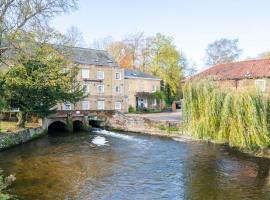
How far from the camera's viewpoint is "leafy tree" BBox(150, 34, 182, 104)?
186ft

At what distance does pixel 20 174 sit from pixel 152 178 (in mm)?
7474

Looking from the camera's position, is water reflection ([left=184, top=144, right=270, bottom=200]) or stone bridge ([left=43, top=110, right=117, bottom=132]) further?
stone bridge ([left=43, top=110, right=117, bottom=132])

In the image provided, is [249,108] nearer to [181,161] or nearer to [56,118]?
[181,161]

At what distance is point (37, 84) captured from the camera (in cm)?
2838

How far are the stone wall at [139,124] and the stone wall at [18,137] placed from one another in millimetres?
9522

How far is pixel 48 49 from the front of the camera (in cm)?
2434

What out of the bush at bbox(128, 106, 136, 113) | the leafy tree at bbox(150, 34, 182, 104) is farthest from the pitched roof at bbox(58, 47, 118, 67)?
the leafy tree at bbox(150, 34, 182, 104)

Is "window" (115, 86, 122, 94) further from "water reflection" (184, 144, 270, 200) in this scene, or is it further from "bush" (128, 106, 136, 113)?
"water reflection" (184, 144, 270, 200)

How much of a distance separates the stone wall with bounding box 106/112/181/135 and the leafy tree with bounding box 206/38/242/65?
40013 millimetres

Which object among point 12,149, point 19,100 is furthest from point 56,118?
point 12,149

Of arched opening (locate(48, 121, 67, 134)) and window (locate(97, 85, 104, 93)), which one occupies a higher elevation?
window (locate(97, 85, 104, 93))

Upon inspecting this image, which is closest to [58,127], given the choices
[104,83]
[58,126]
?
[58,126]

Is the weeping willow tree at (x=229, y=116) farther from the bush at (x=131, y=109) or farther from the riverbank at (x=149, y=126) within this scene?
the bush at (x=131, y=109)

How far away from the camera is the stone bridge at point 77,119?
37144mm
